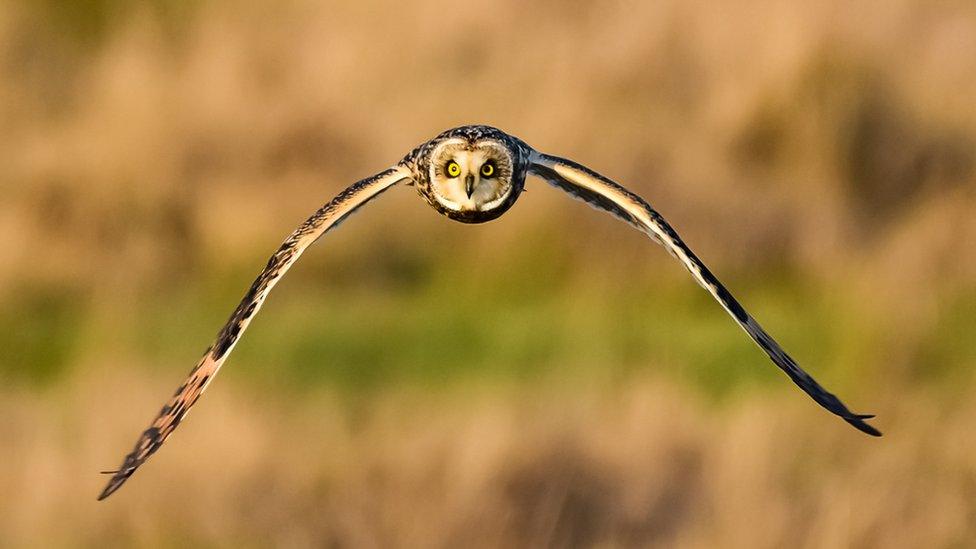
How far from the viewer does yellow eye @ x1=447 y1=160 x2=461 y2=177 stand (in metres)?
6.40

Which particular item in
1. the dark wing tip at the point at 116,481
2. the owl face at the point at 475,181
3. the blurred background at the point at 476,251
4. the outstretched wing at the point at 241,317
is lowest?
the dark wing tip at the point at 116,481

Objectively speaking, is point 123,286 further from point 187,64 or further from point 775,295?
point 775,295

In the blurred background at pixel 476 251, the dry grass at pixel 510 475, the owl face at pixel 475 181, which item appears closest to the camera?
the owl face at pixel 475 181

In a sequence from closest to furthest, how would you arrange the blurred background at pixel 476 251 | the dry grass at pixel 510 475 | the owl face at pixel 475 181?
the owl face at pixel 475 181
the dry grass at pixel 510 475
the blurred background at pixel 476 251

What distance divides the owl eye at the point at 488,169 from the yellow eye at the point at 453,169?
0.07 m

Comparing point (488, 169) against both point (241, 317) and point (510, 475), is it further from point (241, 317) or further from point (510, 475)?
point (510, 475)

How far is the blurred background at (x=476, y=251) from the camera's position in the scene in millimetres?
9641

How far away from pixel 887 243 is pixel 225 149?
119 inches

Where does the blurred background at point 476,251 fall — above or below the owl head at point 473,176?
above

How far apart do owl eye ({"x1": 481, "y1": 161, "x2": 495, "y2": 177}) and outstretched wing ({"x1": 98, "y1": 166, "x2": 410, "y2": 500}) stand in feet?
0.78

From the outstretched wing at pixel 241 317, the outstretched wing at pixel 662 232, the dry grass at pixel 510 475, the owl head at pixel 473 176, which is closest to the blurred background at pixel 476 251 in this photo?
the dry grass at pixel 510 475

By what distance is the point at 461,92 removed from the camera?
Result: 11.3 metres

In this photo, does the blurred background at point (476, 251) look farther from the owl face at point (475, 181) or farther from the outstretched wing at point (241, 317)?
the outstretched wing at point (241, 317)

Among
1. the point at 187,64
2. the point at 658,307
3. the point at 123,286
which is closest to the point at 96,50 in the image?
the point at 187,64
